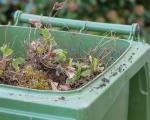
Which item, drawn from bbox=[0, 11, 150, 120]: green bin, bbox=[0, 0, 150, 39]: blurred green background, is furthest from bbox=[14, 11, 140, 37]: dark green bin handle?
bbox=[0, 0, 150, 39]: blurred green background

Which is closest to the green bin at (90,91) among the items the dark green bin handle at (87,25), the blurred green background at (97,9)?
the dark green bin handle at (87,25)

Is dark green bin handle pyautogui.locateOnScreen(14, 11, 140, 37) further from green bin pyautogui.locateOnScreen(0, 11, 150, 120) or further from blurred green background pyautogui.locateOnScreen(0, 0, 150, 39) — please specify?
blurred green background pyautogui.locateOnScreen(0, 0, 150, 39)

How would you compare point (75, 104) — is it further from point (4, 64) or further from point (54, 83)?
point (4, 64)

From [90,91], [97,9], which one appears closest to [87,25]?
[90,91]

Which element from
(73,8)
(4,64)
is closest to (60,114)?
(4,64)

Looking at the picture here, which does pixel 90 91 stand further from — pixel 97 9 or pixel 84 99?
pixel 97 9

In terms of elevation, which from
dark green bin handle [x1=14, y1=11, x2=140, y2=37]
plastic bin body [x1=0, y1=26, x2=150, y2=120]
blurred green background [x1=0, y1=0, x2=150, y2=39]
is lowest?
plastic bin body [x1=0, y1=26, x2=150, y2=120]

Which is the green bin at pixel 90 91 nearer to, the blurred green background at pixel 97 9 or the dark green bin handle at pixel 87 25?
the dark green bin handle at pixel 87 25
